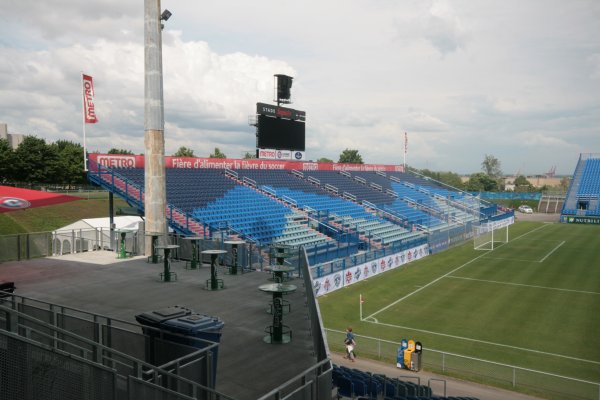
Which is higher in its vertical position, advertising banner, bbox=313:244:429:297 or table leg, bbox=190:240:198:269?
table leg, bbox=190:240:198:269

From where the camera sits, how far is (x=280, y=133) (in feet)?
155

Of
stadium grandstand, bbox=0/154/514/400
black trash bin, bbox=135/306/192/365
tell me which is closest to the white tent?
stadium grandstand, bbox=0/154/514/400

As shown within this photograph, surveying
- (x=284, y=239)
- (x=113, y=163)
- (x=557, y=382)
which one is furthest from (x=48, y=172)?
(x=557, y=382)

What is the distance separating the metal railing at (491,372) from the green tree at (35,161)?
62.6m

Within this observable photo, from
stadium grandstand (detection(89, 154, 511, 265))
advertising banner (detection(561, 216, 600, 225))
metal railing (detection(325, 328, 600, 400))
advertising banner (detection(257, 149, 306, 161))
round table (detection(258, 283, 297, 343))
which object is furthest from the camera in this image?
advertising banner (detection(561, 216, 600, 225))

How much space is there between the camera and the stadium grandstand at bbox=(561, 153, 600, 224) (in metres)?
69.6

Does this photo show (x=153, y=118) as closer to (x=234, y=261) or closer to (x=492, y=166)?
(x=234, y=261)

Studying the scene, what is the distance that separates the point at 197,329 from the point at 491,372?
13716 mm

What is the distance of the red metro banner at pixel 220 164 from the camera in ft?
103

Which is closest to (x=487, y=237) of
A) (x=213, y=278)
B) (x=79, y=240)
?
(x=79, y=240)

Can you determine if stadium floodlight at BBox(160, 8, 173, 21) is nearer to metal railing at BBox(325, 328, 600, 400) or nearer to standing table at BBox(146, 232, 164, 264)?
standing table at BBox(146, 232, 164, 264)

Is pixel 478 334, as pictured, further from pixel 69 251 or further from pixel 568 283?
pixel 69 251

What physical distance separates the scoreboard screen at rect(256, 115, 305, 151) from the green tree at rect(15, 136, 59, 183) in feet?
133

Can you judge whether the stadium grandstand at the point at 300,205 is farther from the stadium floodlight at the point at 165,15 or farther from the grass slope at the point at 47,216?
the grass slope at the point at 47,216
